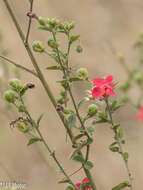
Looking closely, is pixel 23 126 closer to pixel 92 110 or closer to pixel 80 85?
pixel 92 110

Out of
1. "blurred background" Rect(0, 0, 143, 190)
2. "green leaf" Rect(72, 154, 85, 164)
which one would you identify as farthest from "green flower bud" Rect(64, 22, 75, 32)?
"blurred background" Rect(0, 0, 143, 190)

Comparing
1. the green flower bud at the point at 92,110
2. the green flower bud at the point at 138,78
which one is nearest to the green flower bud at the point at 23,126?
the green flower bud at the point at 92,110

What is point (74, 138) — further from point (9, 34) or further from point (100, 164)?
point (9, 34)

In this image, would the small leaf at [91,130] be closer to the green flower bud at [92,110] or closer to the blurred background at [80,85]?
the green flower bud at [92,110]

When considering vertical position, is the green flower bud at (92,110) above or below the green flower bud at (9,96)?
below

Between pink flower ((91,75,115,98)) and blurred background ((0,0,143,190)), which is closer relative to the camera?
pink flower ((91,75,115,98))

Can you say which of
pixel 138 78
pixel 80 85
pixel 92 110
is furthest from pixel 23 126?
pixel 80 85

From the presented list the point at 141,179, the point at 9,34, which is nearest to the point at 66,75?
the point at 141,179

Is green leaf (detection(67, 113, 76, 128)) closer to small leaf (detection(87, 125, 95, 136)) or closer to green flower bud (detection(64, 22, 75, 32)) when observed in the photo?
small leaf (detection(87, 125, 95, 136))
